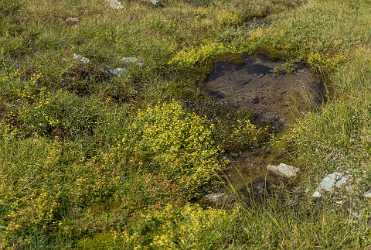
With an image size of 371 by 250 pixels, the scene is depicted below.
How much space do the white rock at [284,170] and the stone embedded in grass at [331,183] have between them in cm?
79

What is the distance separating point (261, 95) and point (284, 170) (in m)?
3.74

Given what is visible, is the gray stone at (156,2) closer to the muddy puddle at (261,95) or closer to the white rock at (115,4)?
the white rock at (115,4)

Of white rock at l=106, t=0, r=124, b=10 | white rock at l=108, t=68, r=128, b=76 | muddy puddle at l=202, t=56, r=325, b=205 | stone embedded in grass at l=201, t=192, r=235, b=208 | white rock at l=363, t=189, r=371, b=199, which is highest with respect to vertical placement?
white rock at l=106, t=0, r=124, b=10

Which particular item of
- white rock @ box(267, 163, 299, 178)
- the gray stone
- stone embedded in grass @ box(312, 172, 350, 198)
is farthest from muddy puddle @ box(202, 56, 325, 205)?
the gray stone

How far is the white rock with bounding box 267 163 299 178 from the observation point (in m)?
8.28

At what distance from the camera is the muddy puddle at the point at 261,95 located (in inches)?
341

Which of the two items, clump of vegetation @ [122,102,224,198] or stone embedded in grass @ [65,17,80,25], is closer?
clump of vegetation @ [122,102,224,198]

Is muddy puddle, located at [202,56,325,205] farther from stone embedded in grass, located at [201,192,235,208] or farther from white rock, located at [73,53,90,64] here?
white rock, located at [73,53,90,64]

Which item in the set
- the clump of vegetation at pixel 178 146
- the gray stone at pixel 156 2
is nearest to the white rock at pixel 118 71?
the clump of vegetation at pixel 178 146

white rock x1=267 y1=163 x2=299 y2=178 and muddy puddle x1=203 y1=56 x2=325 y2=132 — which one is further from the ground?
muddy puddle x1=203 y1=56 x2=325 y2=132

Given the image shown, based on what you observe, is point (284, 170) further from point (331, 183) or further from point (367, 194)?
point (367, 194)

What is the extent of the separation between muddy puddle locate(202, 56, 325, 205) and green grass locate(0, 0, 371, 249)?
1.14 ft

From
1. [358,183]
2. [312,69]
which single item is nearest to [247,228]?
[358,183]

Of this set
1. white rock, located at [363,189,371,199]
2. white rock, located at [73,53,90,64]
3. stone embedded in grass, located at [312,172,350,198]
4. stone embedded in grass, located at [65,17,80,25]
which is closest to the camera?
white rock, located at [363,189,371,199]
